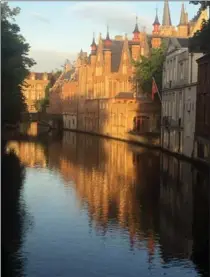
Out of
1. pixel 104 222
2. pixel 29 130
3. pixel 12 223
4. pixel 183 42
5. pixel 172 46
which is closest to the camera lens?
pixel 12 223

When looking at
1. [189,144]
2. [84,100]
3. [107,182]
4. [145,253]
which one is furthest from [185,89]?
[84,100]

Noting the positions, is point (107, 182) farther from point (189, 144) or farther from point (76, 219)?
point (189, 144)

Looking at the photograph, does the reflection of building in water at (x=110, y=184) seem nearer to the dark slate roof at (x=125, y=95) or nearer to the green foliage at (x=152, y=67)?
the green foliage at (x=152, y=67)

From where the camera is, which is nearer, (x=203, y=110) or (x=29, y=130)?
(x=203, y=110)

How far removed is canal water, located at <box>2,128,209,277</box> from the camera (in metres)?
14.7

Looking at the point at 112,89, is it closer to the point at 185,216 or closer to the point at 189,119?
the point at 189,119

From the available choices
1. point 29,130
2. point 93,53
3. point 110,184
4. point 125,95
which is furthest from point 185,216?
point 93,53

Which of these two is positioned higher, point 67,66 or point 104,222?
point 67,66

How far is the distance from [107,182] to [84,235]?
13.4 meters

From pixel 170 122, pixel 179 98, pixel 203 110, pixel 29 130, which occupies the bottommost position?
pixel 29 130

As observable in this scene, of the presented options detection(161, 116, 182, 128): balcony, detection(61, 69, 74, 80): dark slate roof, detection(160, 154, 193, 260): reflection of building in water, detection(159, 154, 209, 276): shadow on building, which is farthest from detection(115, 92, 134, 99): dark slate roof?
detection(61, 69, 74, 80): dark slate roof

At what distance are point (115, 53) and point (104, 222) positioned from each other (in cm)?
8003

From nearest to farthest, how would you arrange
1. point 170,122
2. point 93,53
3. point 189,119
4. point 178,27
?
point 189,119
point 170,122
point 178,27
point 93,53

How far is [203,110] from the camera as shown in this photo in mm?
41938
